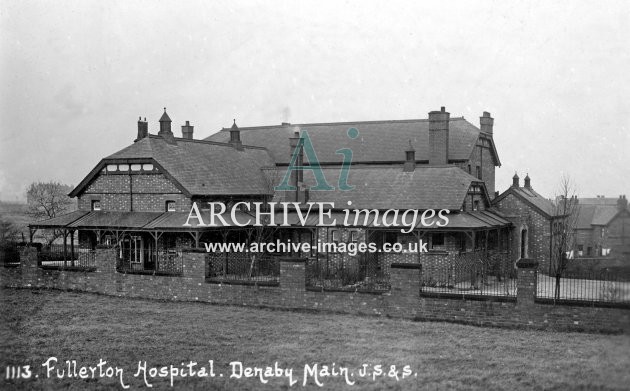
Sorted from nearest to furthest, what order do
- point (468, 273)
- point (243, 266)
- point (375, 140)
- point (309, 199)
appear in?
point (243, 266) < point (468, 273) < point (309, 199) < point (375, 140)

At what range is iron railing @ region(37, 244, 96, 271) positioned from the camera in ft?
78.7

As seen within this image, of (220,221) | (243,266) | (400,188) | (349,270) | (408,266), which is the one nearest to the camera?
(408,266)

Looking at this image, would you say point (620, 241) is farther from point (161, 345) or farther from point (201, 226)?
point (201, 226)

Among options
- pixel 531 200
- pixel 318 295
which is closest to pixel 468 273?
pixel 531 200

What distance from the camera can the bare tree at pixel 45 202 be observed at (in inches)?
1644

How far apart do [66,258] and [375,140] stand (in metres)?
18.0

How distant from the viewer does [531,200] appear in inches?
1226

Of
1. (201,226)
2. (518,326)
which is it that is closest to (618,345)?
(518,326)

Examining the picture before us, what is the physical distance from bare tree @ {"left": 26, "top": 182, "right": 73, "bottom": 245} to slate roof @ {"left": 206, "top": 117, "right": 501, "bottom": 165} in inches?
561

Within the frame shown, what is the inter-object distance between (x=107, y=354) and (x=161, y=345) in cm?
122

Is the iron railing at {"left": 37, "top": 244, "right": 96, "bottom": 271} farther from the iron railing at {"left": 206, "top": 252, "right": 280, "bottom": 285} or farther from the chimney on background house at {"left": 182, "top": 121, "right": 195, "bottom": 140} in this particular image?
the chimney on background house at {"left": 182, "top": 121, "right": 195, "bottom": 140}

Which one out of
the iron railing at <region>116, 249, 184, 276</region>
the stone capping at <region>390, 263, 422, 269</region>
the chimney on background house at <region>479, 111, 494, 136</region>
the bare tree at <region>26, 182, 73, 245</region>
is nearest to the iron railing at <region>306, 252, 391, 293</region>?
the iron railing at <region>116, 249, 184, 276</region>

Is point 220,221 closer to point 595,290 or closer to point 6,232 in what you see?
point 6,232

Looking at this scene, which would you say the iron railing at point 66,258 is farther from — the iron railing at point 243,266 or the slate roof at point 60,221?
the iron railing at point 243,266
